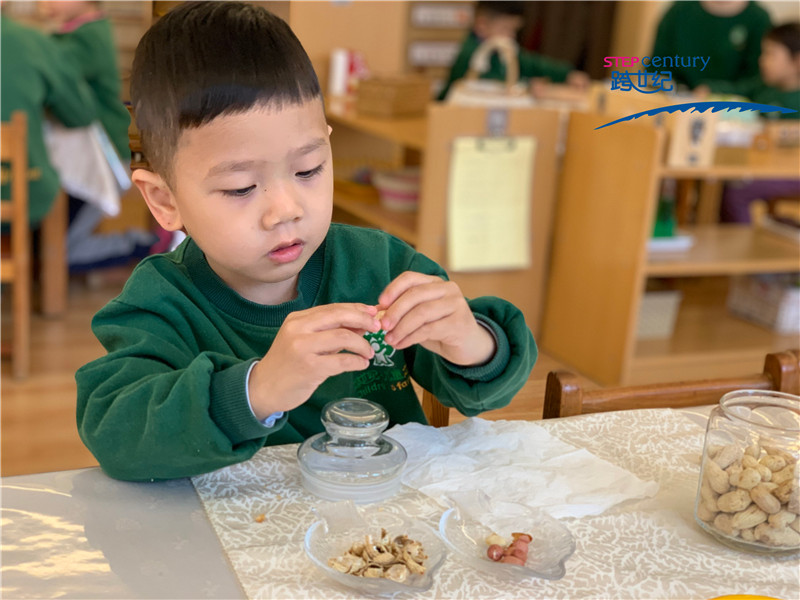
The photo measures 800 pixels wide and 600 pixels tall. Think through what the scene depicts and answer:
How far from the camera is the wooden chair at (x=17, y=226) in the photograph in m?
2.27

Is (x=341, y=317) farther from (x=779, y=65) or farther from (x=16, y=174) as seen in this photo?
(x=779, y=65)

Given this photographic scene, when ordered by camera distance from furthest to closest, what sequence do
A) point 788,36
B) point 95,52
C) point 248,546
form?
point 788,36, point 95,52, point 248,546

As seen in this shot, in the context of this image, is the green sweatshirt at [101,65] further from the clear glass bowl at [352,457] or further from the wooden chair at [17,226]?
the clear glass bowl at [352,457]

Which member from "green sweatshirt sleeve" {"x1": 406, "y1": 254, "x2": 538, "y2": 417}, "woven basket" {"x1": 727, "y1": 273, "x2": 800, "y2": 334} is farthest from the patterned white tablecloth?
"woven basket" {"x1": 727, "y1": 273, "x2": 800, "y2": 334}

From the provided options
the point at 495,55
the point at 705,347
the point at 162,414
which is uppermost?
the point at 495,55

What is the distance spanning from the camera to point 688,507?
758 mm

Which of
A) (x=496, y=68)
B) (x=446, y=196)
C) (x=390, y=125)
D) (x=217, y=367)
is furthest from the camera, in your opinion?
(x=496, y=68)

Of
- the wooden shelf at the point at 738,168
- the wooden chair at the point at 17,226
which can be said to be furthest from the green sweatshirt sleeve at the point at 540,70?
the wooden chair at the point at 17,226

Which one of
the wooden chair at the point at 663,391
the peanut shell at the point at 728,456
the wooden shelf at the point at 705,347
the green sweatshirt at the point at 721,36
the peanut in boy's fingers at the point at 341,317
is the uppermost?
the green sweatshirt at the point at 721,36

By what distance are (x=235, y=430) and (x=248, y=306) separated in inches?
7.4

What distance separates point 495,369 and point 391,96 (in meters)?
1.89

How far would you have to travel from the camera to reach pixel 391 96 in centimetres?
262

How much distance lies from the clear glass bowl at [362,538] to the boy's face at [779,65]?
10.4 ft

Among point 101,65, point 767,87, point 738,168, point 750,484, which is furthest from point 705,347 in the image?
point 101,65
